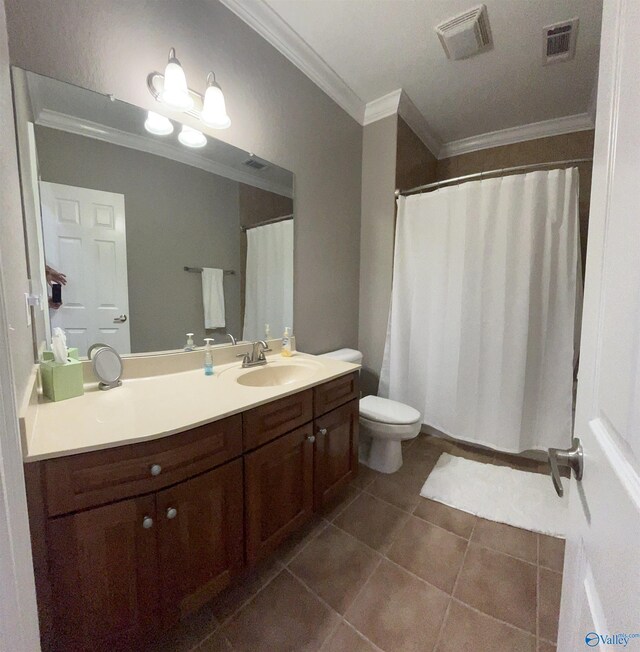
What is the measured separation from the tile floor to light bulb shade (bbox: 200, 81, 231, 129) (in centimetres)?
202

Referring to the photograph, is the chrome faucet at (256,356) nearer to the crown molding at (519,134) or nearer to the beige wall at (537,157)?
the beige wall at (537,157)

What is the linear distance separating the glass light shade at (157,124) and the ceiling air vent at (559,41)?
2130 millimetres

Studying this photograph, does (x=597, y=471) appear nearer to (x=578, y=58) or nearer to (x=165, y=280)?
(x=165, y=280)

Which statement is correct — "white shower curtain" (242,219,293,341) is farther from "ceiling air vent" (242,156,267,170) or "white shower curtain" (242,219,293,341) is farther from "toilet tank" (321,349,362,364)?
"toilet tank" (321,349,362,364)

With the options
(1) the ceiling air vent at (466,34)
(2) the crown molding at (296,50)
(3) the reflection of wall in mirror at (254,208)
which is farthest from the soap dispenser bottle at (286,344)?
(1) the ceiling air vent at (466,34)

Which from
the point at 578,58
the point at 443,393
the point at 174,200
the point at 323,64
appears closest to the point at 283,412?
the point at 174,200

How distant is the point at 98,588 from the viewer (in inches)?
29.2

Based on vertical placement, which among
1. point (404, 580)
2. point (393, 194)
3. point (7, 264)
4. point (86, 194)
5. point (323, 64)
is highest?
point (323, 64)

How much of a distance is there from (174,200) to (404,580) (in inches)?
77.1

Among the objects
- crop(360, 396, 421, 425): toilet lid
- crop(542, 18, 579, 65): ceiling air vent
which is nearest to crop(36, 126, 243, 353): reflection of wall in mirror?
crop(360, 396, 421, 425): toilet lid

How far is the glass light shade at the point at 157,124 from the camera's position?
120 centimetres

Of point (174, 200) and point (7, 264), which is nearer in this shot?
point (7, 264)

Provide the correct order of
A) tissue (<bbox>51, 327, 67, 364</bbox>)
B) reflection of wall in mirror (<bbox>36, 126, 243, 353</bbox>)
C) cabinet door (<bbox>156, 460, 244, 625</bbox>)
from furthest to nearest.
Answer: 1. reflection of wall in mirror (<bbox>36, 126, 243, 353</bbox>)
2. tissue (<bbox>51, 327, 67, 364</bbox>)
3. cabinet door (<bbox>156, 460, 244, 625</bbox>)

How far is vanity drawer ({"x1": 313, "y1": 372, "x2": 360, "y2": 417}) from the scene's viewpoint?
1.31m
